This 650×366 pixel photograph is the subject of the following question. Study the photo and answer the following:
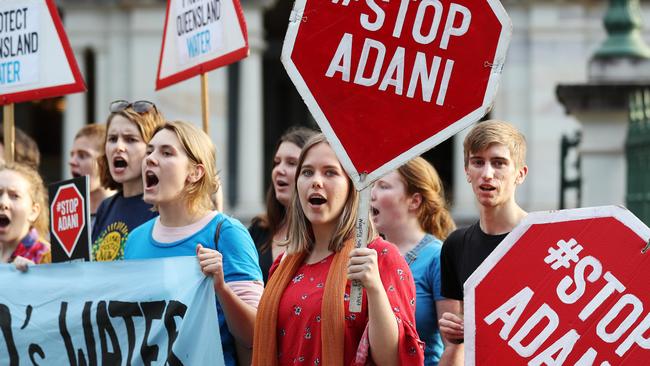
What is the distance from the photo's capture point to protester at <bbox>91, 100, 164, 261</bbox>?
6156 mm

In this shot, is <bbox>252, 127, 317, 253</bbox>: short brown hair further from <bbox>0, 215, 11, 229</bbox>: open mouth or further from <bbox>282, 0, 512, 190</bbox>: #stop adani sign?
<bbox>282, 0, 512, 190</bbox>: #stop adani sign

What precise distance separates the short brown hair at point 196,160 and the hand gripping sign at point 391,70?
101 centimetres

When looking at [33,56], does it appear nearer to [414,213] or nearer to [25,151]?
[25,151]

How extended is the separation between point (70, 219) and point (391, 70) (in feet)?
5.61

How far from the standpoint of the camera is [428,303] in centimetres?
580

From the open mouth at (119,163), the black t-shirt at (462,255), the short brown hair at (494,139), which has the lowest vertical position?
the black t-shirt at (462,255)

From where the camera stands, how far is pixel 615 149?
1074cm

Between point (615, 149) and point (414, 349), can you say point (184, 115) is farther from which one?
point (414, 349)

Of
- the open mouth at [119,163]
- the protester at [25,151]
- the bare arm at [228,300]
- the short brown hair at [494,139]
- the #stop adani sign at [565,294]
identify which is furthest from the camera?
the protester at [25,151]

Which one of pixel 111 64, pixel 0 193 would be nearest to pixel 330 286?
pixel 0 193

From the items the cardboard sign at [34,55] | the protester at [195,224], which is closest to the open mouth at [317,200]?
the protester at [195,224]

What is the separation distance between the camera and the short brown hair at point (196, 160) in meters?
5.40

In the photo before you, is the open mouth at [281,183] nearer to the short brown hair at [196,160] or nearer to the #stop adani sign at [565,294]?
the short brown hair at [196,160]

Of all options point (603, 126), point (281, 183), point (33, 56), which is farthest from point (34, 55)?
point (603, 126)
